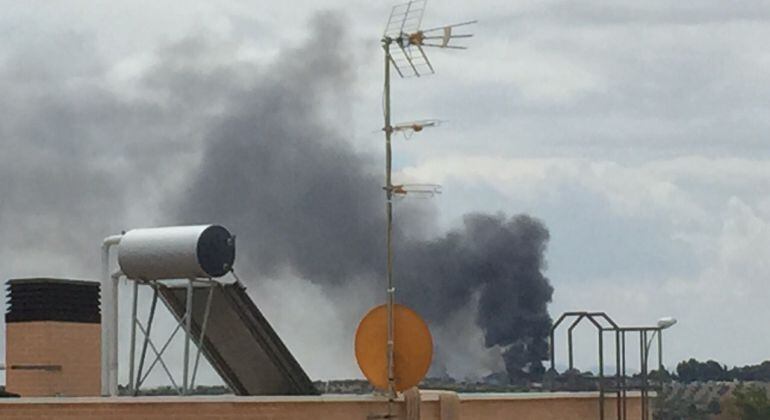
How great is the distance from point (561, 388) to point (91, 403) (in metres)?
9.03

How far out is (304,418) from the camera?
2428 cm

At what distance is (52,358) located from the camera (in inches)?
1316

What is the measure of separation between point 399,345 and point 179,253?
14.2 feet

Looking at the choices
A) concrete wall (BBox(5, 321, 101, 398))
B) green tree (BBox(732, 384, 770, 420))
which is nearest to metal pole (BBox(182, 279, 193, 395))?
concrete wall (BBox(5, 321, 101, 398))

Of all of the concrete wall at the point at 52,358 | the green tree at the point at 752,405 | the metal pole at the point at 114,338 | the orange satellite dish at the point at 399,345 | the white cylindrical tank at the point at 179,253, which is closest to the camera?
the orange satellite dish at the point at 399,345

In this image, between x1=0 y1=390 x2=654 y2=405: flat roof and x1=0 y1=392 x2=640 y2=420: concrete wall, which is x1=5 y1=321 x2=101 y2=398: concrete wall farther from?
x1=0 y1=392 x2=640 y2=420: concrete wall

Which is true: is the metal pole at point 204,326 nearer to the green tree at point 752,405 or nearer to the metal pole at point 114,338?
the metal pole at point 114,338

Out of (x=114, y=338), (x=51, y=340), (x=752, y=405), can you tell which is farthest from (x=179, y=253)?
(x=752, y=405)

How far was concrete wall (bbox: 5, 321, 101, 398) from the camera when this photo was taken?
32906 mm

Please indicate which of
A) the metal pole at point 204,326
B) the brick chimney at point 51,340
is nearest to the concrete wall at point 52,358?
the brick chimney at point 51,340

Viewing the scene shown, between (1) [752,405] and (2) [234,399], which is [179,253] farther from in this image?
(1) [752,405]

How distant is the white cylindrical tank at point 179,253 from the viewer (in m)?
27.3

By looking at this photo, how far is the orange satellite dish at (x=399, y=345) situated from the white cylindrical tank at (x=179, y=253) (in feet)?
11.7

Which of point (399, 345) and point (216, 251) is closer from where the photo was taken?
point (399, 345)
